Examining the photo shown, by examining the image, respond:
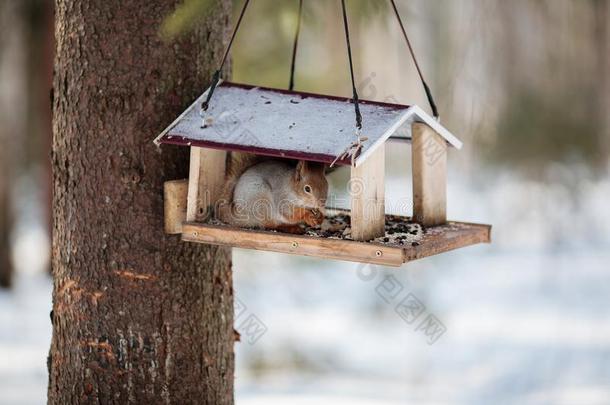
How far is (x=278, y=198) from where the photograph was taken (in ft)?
7.44

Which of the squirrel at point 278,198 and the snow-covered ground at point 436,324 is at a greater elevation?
the squirrel at point 278,198

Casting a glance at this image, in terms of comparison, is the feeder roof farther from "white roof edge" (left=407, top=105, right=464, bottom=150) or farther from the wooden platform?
the wooden platform

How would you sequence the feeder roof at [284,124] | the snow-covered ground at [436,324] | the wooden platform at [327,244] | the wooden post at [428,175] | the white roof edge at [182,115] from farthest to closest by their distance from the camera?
1. the snow-covered ground at [436,324]
2. the wooden post at [428,175]
3. the white roof edge at [182,115]
4. the feeder roof at [284,124]
5. the wooden platform at [327,244]

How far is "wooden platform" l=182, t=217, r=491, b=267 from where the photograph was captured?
2.00m

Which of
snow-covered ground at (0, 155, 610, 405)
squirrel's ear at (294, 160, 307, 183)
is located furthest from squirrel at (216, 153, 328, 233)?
snow-covered ground at (0, 155, 610, 405)

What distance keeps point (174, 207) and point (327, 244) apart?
47cm

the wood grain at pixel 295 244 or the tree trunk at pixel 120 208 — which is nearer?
the wood grain at pixel 295 244

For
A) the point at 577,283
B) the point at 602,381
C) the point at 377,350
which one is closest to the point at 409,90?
the point at 377,350

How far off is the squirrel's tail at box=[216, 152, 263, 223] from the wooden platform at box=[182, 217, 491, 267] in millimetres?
127

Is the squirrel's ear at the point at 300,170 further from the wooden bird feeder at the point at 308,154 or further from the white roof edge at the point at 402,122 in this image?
the white roof edge at the point at 402,122

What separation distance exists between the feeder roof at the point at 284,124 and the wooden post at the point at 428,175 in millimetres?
64

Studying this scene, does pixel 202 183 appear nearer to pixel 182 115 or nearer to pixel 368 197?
pixel 182 115

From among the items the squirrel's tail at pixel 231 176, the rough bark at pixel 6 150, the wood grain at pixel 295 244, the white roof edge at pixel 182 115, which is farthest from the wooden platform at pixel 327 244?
the rough bark at pixel 6 150

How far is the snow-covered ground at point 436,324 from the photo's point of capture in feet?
17.3
